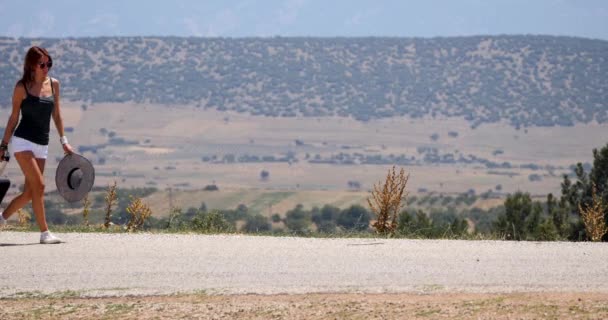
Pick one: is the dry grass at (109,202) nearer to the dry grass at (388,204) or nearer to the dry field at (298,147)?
the dry grass at (388,204)

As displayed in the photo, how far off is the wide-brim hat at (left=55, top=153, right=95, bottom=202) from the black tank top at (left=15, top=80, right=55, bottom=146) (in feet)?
2.38

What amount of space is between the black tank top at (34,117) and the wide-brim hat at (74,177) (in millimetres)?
724

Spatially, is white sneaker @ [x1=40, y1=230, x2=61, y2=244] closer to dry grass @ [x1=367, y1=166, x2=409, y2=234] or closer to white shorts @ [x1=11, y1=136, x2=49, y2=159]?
white shorts @ [x1=11, y1=136, x2=49, y2=159]

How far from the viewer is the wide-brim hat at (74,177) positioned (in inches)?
480

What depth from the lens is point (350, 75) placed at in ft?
454

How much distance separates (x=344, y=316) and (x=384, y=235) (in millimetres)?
4694

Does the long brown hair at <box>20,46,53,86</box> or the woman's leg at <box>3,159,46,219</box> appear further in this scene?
the woman's leg at <box>3,159,46,219</box>

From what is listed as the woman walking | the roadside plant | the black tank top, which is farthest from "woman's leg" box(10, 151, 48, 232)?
the roadside plant

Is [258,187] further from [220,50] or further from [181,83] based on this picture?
[220,50]

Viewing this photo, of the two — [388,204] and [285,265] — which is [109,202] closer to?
[388,204]

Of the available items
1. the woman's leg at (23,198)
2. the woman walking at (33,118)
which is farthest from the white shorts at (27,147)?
the woman's leg at (23,198)

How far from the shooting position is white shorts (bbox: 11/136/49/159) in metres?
11.4

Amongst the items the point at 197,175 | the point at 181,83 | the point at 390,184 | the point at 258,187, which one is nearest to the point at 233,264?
the point at 390,184

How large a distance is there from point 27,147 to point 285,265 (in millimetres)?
2793
